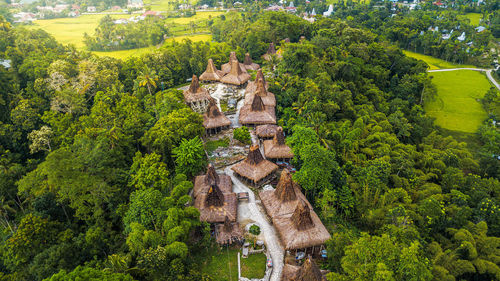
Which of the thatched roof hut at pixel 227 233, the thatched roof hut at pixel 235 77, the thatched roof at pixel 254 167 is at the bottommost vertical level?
the thatched roof hut at pixel 227 233

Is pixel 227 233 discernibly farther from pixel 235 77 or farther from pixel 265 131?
pixel 235 77

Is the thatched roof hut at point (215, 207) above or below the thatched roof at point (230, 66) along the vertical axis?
below

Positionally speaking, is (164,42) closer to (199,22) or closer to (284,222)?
(199,22)

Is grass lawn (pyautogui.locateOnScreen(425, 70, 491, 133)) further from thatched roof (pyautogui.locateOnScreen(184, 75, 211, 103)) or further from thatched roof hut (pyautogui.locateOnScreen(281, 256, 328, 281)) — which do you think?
thatched roof hut (pyautogui.locateOnScreen(281, 256, 328, 281))

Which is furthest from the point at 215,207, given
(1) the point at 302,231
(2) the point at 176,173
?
(1) the point at 302,231

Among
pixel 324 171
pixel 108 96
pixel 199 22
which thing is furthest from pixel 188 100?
pixel 199 22

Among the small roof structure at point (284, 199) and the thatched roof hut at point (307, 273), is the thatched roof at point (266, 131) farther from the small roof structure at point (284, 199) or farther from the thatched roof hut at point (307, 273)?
the thatched roof hut at point (307, 273)

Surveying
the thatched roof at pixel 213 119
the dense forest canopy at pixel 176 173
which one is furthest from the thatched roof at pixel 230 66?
the thatched roof at pixel 213 119
